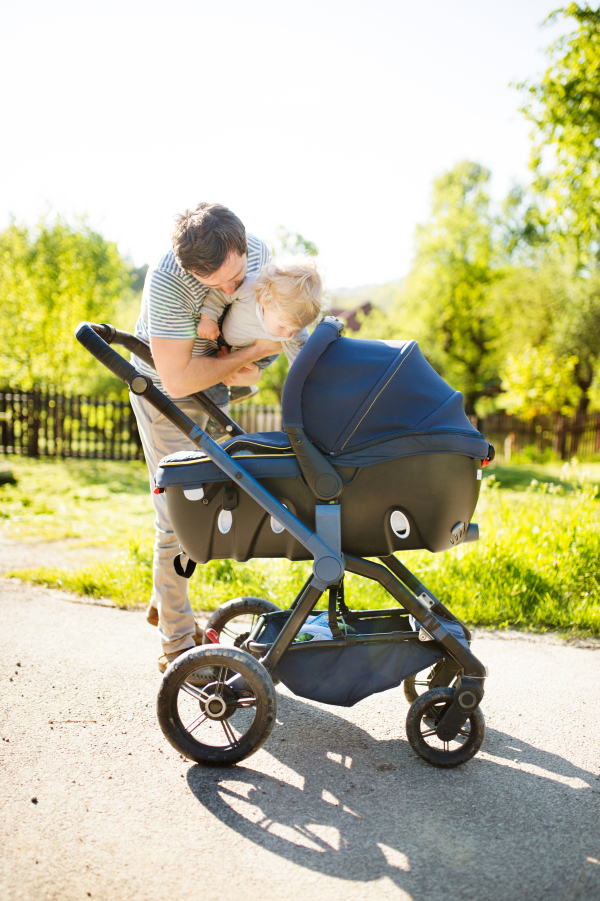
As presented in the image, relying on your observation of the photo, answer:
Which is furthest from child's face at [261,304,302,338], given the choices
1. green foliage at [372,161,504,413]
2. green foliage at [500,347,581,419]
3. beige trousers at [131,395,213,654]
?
green foliage at [372,161,504,413]

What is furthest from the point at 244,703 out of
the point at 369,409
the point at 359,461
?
the point at 369,409

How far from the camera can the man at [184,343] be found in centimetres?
239

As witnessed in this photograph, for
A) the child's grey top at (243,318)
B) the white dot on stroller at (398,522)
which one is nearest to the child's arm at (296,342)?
the child's grey top at (243,318)

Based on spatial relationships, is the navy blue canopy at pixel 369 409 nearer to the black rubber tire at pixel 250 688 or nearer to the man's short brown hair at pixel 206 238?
the man's short brown hair at pixel 206 238

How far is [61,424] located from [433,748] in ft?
43.6

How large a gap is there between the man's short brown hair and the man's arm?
316 millimetres

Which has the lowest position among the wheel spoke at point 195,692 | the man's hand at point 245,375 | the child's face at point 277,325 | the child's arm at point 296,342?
the wheel spoke at point 195,692

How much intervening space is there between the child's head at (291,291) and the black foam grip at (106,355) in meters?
0.55

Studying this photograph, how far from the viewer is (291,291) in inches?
88.6

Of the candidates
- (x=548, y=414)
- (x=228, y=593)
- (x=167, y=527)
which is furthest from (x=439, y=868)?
(x=548, y=414)

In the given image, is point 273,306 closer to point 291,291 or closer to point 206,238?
point 291,291

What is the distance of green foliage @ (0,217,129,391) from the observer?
16.2 m

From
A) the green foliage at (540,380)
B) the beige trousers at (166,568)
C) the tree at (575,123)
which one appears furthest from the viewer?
the green foliage at (540,380)

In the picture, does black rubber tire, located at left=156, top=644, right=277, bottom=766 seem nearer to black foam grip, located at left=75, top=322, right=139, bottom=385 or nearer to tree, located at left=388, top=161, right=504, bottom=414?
black foam grip, located at left=75, top=322, right=139, bottom=385
